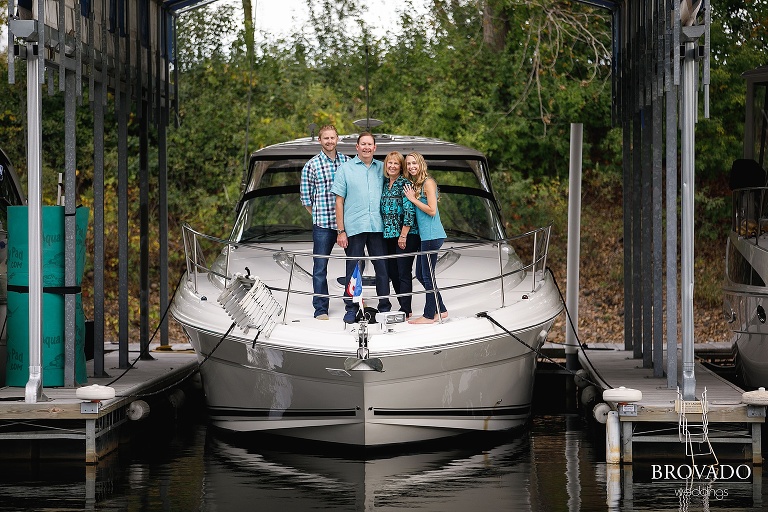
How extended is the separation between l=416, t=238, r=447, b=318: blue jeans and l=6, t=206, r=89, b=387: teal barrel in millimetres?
2886

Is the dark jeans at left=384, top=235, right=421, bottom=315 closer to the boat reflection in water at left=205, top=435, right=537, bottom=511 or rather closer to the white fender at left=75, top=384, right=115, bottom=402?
the boat reflection in water at left=205, top=435, right=537, bottom=511

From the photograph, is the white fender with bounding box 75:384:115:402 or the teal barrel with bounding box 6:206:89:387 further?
the teal barrel with bounding box 6:206:89:387

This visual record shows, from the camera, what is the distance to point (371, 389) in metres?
9.28

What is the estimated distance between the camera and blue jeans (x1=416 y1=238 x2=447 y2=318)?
962cm

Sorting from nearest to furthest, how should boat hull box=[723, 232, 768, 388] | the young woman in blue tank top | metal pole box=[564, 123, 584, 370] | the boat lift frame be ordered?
the boat lift frame
the young woman in blue tank top
boat hull box=[723, 232, 768, 388]
metal pole box=[564, 123, 584, 370]

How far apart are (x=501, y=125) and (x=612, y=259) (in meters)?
3.27

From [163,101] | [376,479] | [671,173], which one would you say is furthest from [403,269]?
[163,101]

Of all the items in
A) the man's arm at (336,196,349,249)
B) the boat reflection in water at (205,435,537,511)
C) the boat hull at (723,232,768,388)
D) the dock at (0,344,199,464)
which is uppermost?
the man's arm at (336,196,349,249)

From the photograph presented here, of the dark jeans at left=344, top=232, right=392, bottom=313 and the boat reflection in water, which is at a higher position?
the dark jeans at left=344, top=232, right=392, bottom=313

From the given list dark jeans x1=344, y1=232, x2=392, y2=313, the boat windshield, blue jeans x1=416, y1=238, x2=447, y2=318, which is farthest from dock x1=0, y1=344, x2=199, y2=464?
blue jeans x1=416, y1=238, x2=447, y2=318

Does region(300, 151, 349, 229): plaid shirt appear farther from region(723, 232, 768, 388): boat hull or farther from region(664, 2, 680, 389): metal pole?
region(723, 232, 768, 388): boat hull

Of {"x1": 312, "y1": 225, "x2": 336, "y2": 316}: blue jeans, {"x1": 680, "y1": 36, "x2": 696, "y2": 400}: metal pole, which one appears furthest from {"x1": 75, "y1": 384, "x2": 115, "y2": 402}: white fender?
{"x1": 680, "y1": 36, "x2": 696, "y2": 400}: metal pole

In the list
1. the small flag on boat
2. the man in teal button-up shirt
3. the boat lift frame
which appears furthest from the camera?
the man in teal button-up shirt

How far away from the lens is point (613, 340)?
2119 cm
